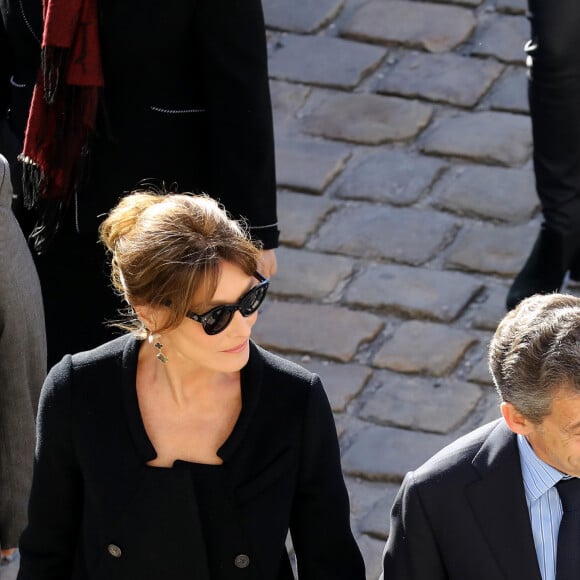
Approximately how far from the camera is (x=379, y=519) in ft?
13.9

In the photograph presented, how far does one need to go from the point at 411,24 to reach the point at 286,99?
2.36 feet


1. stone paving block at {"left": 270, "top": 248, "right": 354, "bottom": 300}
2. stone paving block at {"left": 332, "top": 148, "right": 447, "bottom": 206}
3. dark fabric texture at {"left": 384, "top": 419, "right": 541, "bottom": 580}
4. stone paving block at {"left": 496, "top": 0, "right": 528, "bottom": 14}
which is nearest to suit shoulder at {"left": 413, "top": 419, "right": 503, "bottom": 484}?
dark fabric texture at {"left": 384, "top": 419, "right": 541, "bottom": 580}

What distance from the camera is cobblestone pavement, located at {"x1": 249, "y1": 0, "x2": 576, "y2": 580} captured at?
4684 mm

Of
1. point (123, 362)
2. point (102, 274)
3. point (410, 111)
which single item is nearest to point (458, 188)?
point (410, 111)

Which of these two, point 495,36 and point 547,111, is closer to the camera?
point 547,111

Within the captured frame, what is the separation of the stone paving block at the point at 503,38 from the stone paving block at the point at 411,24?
0.07 meters

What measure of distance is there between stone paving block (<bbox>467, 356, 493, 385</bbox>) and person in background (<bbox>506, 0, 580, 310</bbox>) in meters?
0.22

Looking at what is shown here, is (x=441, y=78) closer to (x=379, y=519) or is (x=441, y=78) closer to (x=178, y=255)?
(x=379, y=519)

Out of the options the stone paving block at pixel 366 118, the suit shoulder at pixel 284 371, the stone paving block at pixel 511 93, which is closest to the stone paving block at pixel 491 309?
the stone paving block at pixel 366 118

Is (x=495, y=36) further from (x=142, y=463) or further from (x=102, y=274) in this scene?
(x=142, y=463)

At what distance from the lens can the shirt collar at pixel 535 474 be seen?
2.70 metres

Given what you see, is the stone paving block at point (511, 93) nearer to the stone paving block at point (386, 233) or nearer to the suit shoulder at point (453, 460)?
the stone paving block at point (386, 233)

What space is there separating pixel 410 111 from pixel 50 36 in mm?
2766

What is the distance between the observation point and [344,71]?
6312 millimetres
